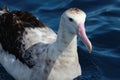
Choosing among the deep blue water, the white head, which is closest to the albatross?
the white head

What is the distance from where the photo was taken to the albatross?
7379 millimetres

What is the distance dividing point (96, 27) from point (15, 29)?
7.92ft

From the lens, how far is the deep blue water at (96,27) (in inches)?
355

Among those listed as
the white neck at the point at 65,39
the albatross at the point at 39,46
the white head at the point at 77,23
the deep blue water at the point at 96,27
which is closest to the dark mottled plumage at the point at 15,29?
the albatross at the point at 39,46

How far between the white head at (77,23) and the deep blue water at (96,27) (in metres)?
1.42

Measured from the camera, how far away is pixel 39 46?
831cm

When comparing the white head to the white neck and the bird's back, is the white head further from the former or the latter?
the bird's back

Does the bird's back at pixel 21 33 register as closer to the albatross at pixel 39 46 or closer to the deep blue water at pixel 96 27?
the albatross at pixel 39 46

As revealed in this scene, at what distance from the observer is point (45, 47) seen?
8.19 m

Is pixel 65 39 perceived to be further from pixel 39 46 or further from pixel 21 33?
pixel 21 33

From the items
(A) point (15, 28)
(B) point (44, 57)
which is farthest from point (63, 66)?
(A) point (15, 28)

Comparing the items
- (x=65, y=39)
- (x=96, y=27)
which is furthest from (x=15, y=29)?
(x=96, y=27)

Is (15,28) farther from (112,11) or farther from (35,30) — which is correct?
(112,11)

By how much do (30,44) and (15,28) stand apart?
0.59 meters
